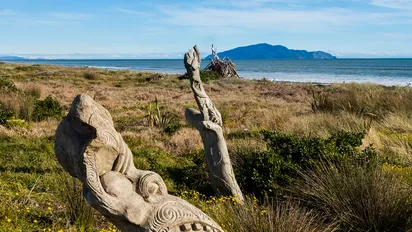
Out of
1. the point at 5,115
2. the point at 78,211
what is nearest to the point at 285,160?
the point at 78,211

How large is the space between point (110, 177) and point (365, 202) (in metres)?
3.49

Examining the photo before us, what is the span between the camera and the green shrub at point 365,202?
15.2ft

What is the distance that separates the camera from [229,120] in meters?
14.3

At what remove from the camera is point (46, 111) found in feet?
45.9

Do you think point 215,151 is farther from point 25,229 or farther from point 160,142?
point 160,142

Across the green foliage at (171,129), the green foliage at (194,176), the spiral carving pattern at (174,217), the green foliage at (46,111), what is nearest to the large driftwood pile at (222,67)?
the green foliage at (46,111)

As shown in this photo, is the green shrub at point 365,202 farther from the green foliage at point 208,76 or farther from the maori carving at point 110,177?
the green foliage at point 208,76

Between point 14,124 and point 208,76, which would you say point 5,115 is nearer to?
point 14,124

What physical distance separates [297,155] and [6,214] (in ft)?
15.6

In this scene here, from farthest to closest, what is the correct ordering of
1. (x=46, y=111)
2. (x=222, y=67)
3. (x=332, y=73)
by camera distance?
(x=332, y=73), (x=222, y=67), (x=46, y=111)

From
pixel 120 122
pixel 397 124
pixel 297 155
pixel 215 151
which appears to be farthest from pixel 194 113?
pixel 120 122

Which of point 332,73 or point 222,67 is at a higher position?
point 222,67

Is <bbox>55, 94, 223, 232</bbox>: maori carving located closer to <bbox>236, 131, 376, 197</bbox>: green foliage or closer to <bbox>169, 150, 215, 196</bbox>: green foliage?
<bbox>236, 131, 376, 197</bbox>: green foliage

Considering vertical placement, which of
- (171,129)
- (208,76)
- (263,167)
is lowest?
(171,129)
